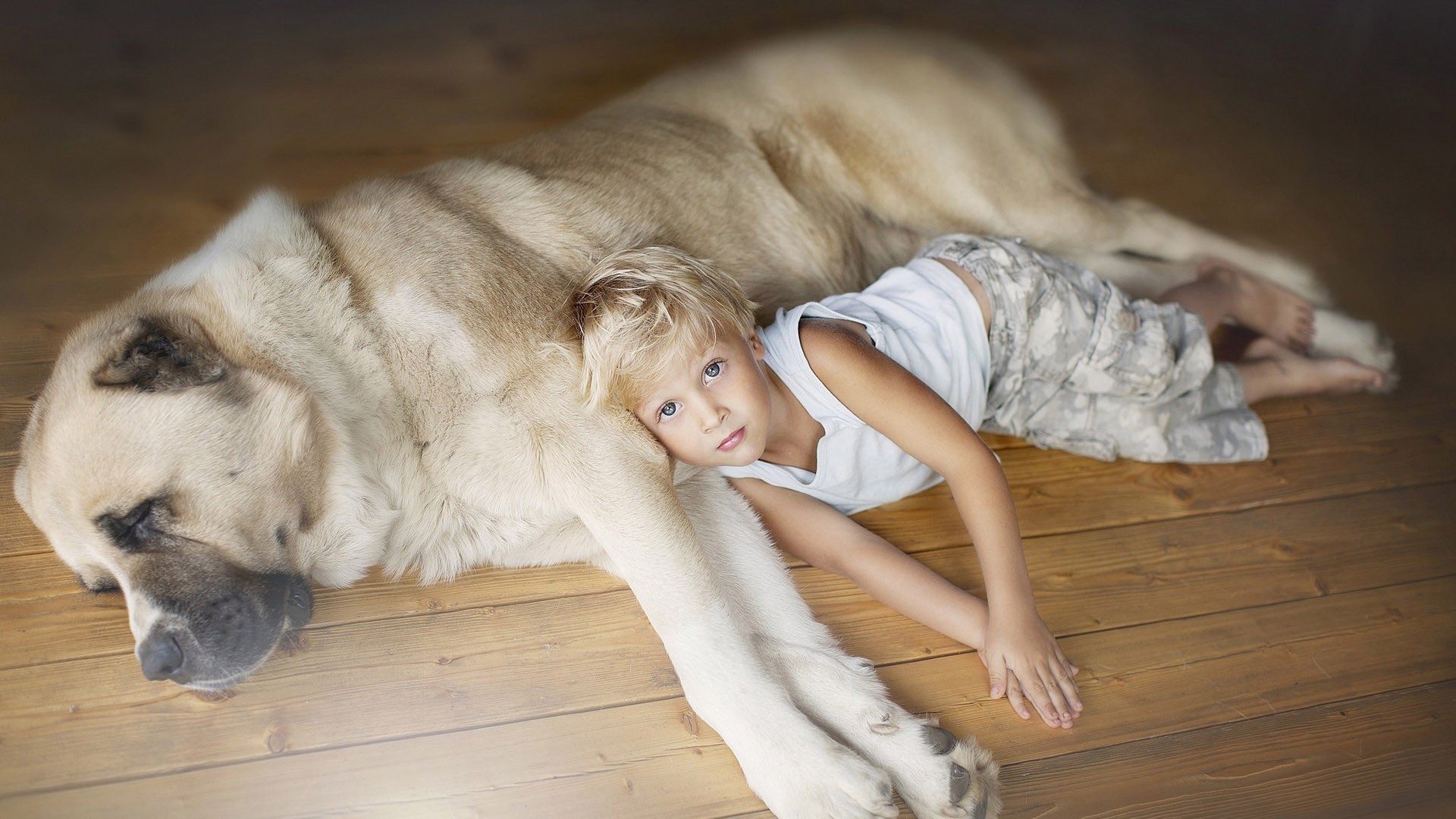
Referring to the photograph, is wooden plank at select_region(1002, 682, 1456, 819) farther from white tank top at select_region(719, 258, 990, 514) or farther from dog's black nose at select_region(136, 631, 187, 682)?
dog's black nose at select_region(136, 631, 187, 682)

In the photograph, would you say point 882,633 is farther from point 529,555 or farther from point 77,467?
point 77,467

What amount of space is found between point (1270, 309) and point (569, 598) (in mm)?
1758

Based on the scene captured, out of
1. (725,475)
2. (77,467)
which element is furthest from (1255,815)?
(77,467)

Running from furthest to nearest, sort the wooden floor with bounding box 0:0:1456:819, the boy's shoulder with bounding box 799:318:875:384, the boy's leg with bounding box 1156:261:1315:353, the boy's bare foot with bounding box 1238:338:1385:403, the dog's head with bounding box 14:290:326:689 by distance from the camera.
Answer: the boy's leg with bounding box 1156:261:1315:353 < the boy's bare foot with bounding box 1238:338:1385:403 < the boy's shoulder with bounding box 799:318:875:384 < the wooden floor with bounding box 0:0:1456:819 < the dog's head with bounding box 14:290:326:689

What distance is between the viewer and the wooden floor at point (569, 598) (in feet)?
4.54

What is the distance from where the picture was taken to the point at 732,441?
1535 millimetres

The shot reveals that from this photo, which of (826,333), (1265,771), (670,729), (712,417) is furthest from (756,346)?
(1265,771)

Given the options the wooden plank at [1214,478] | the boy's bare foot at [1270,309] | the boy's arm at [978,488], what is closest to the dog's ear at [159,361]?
the wooden plank at [1214,478]

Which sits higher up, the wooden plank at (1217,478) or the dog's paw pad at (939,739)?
the dog's paw pad at (939,739)

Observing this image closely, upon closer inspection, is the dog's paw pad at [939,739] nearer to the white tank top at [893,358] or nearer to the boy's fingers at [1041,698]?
the boy's fingers at [1041,698]

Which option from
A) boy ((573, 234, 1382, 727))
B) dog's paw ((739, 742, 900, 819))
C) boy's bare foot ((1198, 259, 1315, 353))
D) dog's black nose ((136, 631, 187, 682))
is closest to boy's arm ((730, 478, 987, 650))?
boy ((573, 234, 1382, 727))

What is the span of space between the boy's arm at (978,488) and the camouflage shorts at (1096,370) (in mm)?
348

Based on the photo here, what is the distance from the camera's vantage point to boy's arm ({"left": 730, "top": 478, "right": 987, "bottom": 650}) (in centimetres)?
163

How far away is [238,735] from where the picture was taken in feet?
4.64
